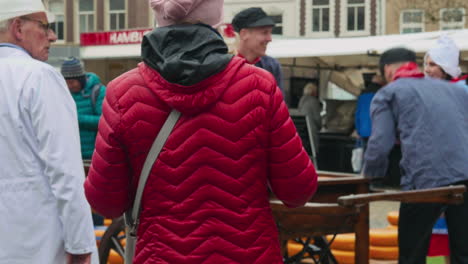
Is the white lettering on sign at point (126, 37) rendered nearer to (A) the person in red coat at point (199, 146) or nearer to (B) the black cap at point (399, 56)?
(B) the black cap at point (399, 56)

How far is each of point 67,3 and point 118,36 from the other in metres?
13.4

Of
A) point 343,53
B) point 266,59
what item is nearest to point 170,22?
point 266,59

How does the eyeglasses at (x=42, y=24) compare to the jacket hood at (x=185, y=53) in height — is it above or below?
above

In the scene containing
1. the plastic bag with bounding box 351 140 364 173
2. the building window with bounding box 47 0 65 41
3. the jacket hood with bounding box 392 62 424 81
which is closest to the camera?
the jacket hood with bounding box 392 62 424 81

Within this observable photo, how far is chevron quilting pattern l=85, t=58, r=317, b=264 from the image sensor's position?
2.59 m

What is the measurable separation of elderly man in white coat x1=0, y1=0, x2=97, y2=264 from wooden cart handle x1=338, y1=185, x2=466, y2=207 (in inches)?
66.5

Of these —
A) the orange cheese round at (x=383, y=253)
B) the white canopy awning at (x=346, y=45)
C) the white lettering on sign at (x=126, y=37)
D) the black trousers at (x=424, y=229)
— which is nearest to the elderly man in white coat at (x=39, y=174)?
the black trousers at (x=424, y=229)

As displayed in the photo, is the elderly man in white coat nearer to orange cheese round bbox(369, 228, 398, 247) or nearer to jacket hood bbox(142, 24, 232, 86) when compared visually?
jacket hood bbox(142, 24, 232, 86)

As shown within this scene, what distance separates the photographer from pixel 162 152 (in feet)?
8.52

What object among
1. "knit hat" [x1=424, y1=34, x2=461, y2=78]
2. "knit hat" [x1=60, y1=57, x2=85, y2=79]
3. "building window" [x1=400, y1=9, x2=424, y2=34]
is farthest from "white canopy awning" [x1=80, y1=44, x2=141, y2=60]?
"knit hat" [x1=424, y1=34, x2=461, y2=78]

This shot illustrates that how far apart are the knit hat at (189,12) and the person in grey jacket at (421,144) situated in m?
2.66

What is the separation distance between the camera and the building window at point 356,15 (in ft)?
135

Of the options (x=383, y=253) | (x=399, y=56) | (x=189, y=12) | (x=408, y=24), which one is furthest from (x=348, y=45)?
(x=408, y=24)

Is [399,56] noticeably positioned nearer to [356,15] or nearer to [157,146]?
[157,146]
